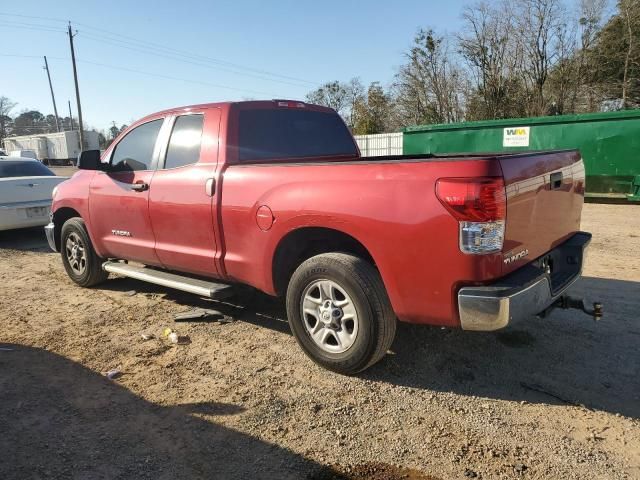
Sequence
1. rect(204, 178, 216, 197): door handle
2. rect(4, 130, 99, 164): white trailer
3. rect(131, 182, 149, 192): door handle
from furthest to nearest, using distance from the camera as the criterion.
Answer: rect(4, 130, 99, 164): white trailer
rect(131, 182, 149, 192): door handle
rect(204, 178, 216, 197): door handle

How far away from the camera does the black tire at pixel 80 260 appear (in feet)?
19.0

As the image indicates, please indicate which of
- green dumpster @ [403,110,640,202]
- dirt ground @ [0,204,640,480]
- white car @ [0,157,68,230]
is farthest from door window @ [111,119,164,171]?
green dumpster @ [403,110,640,202]

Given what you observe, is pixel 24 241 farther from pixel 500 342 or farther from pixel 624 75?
pixel 624 75

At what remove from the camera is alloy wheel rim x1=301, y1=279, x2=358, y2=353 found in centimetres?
343

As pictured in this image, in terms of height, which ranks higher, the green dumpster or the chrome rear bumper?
the green dumpster

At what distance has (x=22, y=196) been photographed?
342 inches

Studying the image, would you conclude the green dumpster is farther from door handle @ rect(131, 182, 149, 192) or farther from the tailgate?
door handle @ rect(131, 182, 149, 192)

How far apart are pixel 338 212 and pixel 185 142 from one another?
1.98 metres

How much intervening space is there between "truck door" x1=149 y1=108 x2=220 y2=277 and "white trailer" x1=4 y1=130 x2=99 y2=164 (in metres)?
47.6

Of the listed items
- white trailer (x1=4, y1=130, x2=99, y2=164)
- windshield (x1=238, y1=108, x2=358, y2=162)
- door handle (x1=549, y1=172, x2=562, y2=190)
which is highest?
white trailer (x1=4, y1=130, x2=99, y2=164)

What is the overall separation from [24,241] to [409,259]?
8.95 metres

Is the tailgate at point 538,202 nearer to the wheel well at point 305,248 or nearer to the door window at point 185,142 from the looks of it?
the wheel well at point 305,248

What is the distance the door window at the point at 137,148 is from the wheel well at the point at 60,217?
45.2 inches

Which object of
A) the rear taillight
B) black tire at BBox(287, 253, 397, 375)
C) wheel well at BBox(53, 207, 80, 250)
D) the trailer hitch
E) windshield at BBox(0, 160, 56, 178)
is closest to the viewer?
the rear taillight
